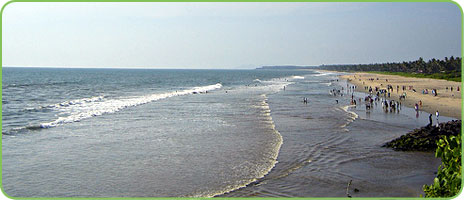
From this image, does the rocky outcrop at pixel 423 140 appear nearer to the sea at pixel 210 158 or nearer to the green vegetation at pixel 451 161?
the sea at pixel 210 158

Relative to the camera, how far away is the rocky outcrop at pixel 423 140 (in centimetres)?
1819

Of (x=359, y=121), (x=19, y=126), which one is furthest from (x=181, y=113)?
(x=359, y=121)

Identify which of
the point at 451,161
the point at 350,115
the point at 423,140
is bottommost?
the point at 350,115

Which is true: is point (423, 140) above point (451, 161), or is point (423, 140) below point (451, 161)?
below

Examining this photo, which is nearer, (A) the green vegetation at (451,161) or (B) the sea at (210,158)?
(A) the green vegetation at (451,161)

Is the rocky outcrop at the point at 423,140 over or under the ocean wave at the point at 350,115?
over

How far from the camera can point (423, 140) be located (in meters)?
18.5

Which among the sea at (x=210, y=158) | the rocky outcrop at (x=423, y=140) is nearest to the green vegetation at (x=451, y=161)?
the sea at (x=210, y=158)

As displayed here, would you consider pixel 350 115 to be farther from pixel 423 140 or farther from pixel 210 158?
pixel 210 158

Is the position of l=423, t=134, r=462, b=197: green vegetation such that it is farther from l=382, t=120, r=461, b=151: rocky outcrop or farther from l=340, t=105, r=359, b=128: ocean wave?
l=340, t=105, r=359, b=128: ocean wave

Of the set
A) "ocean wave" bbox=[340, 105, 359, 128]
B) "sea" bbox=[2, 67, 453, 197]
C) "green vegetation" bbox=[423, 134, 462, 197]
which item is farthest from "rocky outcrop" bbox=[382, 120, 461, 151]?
"green vegetation" bbox=[423, 134, 462, 197]

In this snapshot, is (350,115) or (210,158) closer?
(210,158)

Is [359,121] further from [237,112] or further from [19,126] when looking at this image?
[19,126]

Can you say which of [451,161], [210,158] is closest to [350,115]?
[210,158]
